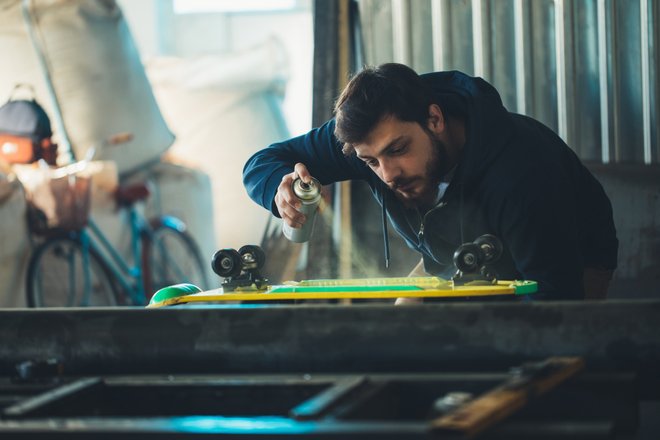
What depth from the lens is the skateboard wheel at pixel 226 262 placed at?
1869mm

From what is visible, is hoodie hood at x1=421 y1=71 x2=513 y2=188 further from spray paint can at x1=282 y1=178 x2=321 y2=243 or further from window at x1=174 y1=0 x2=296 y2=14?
window at x1=174 y1=0 x2=296 y2=14

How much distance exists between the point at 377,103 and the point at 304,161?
42cm

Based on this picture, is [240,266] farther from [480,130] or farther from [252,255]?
[480,130]

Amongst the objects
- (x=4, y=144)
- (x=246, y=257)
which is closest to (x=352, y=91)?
(x=246, y=257)

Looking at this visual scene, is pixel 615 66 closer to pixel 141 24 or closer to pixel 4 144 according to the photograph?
pixel 4 144

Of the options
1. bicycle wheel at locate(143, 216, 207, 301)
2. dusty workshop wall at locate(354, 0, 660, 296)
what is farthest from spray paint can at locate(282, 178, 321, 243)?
bicycle wheel at locate(143, 216, 207, 301)

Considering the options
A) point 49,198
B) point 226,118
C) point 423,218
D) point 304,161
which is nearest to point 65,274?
point 49,198

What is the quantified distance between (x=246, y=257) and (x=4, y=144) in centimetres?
296

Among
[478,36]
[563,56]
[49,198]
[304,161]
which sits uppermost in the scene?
[478,36]

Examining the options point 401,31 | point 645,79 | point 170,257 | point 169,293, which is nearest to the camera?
point 169,293

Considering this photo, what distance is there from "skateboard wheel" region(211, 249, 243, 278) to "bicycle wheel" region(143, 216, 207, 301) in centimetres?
350

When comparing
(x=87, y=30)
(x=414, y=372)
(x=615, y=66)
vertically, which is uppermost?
(x=87, y=30)

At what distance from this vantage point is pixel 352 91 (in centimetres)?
223

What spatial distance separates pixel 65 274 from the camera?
476 cm
